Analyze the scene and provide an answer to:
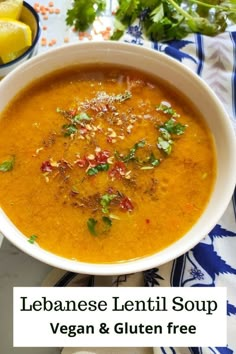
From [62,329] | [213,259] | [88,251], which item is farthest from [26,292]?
[213,259]

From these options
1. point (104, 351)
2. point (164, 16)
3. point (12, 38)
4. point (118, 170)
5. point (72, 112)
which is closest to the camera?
point (104, 351)

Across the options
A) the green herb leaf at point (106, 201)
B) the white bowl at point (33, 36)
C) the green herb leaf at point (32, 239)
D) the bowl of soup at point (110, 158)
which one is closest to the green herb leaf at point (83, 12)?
the white bowl at point (33, 36)

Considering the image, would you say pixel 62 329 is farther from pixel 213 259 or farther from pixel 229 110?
pixel 229 110

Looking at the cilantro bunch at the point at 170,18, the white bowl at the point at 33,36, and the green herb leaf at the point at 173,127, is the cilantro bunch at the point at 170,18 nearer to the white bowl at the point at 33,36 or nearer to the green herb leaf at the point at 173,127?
the white bowl at the point at 33,36

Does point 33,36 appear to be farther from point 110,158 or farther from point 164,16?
point 110,158

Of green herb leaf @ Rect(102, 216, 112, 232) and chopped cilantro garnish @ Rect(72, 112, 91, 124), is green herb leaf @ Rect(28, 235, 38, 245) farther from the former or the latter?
chopped cilantro garnish @ Rect(72, 112, 91, 124)

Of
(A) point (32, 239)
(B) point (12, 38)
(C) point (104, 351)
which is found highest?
(B) point (12, 38)

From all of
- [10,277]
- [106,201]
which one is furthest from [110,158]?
[10,277]
